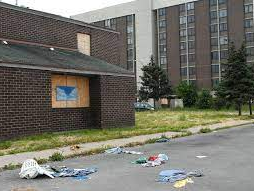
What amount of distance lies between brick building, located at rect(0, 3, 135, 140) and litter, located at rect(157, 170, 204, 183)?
9808 mm

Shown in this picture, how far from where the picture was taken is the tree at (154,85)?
2685 inches

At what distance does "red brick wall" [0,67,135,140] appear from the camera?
18.4 metres

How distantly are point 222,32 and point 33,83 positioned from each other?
7272 centimetres

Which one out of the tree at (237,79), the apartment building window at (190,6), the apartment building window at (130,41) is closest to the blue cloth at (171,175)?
the tree at (237,79)

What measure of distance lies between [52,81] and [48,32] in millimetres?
5416

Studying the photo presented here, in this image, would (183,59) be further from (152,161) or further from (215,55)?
(152,161)

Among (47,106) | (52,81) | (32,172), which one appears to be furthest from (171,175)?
(52,81)

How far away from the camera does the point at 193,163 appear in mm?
11773

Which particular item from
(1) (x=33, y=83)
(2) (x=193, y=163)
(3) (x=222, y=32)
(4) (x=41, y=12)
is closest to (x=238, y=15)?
(3) (x=222, y=32)

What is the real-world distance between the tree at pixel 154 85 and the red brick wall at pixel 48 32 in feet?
121

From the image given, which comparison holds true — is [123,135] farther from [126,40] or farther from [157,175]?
[126,40]

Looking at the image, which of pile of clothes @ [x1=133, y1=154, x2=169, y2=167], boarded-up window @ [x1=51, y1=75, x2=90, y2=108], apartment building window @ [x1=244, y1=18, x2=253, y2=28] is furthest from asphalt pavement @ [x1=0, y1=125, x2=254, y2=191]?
apartment building window @ [x1=244, y1=18, x2=253, y2=28]

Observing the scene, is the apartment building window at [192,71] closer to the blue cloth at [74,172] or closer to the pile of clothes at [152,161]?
the pile of clothes at [152,161]

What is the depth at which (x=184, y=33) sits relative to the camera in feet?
306
